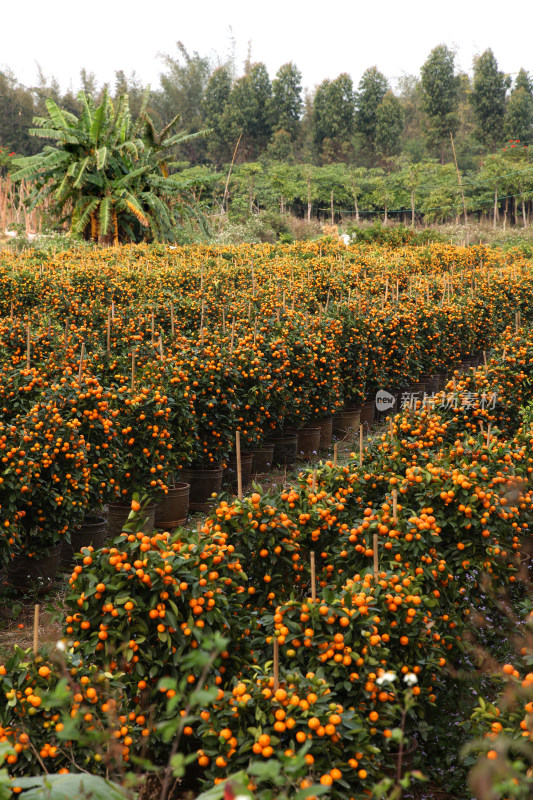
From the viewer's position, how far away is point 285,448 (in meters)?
8.13

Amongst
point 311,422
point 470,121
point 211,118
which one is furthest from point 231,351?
point 470,121

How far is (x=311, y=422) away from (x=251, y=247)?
10490 mm

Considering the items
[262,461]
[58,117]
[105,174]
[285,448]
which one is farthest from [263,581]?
[58,117]

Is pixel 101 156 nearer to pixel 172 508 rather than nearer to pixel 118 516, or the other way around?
pixel 172 508

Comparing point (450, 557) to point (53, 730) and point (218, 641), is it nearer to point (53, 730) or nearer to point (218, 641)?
point (53, 730)

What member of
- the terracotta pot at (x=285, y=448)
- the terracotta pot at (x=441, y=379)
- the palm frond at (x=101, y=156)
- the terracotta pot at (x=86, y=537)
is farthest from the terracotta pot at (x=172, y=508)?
the palm frond at (x=101, y=156)

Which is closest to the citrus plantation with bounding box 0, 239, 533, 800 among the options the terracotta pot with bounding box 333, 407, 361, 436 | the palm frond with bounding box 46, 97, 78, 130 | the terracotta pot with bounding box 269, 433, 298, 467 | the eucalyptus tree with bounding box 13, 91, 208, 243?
the terracotta pot with bounding box 269, 433, 298, 467

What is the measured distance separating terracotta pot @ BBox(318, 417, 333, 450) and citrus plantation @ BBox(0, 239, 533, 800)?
7.7 inches

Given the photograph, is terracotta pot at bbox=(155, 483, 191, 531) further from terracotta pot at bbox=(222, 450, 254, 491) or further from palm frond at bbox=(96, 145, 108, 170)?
palm frond at bbox=(96, 145, 108, 170)

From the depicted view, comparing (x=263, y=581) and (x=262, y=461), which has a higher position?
(x=263, y=581)

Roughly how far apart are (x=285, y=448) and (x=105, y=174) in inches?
612

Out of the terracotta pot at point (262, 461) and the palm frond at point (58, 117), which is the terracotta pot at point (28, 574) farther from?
the palm frond at point (58, 117)

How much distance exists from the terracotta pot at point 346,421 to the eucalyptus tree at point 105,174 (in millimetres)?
11719

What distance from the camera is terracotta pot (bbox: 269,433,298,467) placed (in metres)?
8.12
